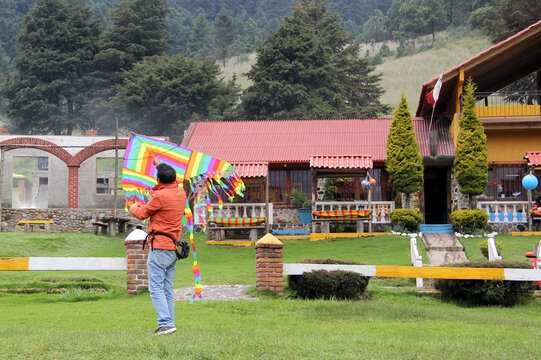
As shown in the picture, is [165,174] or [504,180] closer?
[165,174]

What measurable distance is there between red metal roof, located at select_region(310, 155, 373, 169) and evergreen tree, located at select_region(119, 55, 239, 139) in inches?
829

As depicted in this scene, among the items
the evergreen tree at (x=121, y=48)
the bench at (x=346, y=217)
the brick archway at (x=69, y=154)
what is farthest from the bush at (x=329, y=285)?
the evergreen tree at (x=121, y=48)

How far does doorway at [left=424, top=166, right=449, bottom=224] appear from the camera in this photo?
26.4 meters

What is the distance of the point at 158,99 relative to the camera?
4588cm

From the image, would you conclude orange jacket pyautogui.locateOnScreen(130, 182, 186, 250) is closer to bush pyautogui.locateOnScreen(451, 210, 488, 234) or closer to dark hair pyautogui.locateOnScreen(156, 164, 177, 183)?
dark hair pyautogui.locateOnScreen(156, 164, 177, 183)

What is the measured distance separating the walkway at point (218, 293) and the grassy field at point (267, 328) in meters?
0.49

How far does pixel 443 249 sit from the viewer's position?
65.5ft

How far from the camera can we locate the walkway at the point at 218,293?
11.3 meters

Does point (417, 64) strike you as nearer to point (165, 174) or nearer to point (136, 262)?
point (136, 262)

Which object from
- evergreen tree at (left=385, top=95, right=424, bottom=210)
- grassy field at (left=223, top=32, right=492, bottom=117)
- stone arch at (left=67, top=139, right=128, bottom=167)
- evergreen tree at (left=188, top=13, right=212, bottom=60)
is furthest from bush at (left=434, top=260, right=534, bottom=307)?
evergreen tree at (left=188, top=13, right=212, bottom=60)

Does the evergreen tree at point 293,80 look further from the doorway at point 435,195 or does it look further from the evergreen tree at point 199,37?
the evergreen tree at point 199,37

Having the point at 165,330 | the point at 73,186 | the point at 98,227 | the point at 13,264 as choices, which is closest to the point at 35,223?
the point at 98,227

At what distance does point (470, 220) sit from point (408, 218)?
196cm

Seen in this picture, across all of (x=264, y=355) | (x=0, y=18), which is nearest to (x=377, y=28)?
(x=0, y=18)
